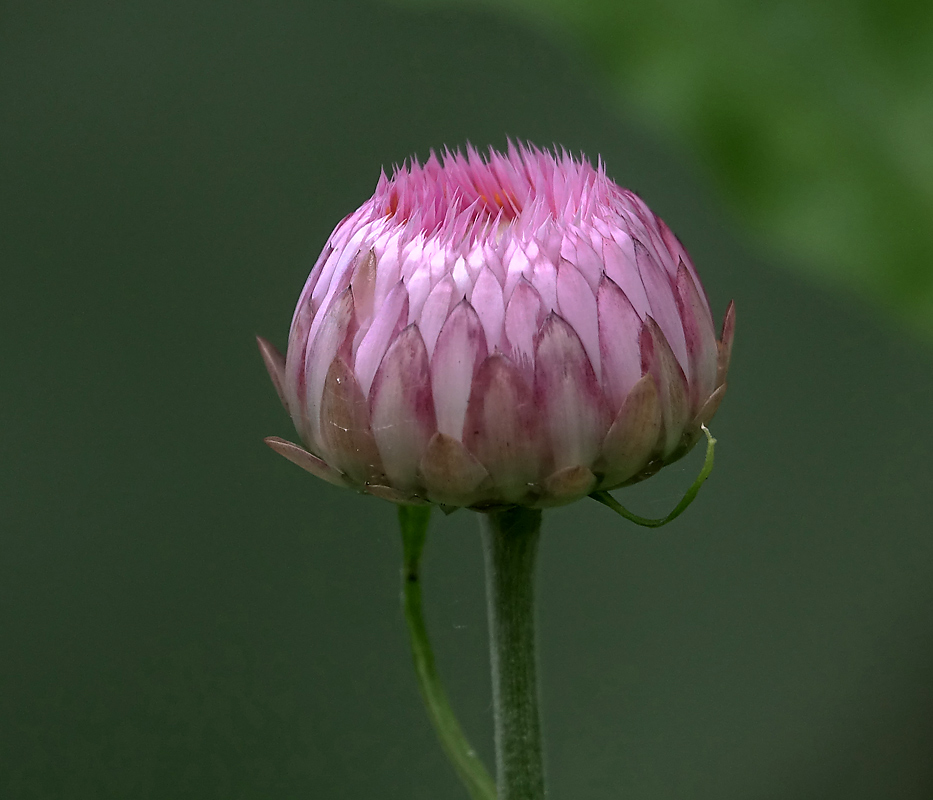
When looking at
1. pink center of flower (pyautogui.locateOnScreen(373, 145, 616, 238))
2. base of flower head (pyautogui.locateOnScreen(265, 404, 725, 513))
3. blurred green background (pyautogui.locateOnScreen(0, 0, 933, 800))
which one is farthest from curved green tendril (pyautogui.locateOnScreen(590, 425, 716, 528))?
blurred green background (pyautogui.locateOnScreen(0, 0, 933, 800))

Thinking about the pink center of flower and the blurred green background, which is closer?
the pink center of flower

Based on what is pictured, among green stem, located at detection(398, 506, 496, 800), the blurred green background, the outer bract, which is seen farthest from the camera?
the blurred green background

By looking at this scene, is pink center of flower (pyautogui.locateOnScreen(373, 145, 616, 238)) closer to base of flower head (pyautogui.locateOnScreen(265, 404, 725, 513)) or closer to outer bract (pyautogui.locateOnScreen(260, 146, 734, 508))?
outer bract (pyautogui.locateOnScreen(260, 146, 734, 508))

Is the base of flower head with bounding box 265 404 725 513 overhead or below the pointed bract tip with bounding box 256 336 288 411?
below

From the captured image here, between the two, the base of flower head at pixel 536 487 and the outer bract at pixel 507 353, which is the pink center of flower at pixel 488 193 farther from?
the base of flower head at pixel 536 487

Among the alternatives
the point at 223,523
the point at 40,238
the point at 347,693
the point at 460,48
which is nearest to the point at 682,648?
the point at 347,693

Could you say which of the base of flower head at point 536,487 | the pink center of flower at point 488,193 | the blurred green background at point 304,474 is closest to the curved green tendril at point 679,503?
the base of flower head at point 536,487

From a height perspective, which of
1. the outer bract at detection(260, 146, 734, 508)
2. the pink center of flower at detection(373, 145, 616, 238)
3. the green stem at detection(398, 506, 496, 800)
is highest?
the pink center of flower at detection(373, 145, 616, 238)
